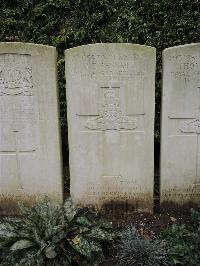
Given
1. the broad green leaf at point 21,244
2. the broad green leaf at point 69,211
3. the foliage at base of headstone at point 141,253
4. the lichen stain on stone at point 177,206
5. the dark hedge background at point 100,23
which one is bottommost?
the foliage at base of headstone at point 141,253

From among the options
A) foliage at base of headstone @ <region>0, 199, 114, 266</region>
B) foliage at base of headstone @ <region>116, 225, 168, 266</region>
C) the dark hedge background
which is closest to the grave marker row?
foliage at base of headstone @ <region>0, 199, 114, 266</region>

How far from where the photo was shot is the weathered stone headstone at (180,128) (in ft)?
15.4

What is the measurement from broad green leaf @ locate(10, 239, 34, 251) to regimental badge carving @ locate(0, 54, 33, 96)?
170cm

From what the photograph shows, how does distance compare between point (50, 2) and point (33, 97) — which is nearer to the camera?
point (33, 97)

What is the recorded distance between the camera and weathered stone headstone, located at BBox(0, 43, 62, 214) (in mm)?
4750

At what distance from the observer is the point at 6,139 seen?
5051 mm

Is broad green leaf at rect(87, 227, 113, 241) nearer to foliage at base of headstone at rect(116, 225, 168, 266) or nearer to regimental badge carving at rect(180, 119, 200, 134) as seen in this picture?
foliage at base of headstone at rect(116, 225, 168, 266)

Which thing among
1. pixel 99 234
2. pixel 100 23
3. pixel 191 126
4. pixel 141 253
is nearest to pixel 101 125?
pixel 191 126

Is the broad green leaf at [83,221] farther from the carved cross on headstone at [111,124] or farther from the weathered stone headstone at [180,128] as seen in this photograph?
the weathered stone headstone at [180,128]

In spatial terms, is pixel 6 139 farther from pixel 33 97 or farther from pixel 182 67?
pixel 182 67

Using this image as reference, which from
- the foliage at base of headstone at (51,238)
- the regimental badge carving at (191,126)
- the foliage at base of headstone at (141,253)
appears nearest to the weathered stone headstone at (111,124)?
the regimental badge carving at (191,126)

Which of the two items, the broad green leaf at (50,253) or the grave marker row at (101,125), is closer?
the broad green leaf at (50,253)

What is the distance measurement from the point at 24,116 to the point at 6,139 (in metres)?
0.39

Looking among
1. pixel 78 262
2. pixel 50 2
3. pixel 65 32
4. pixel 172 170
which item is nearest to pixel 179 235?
A: pixel 172 170
